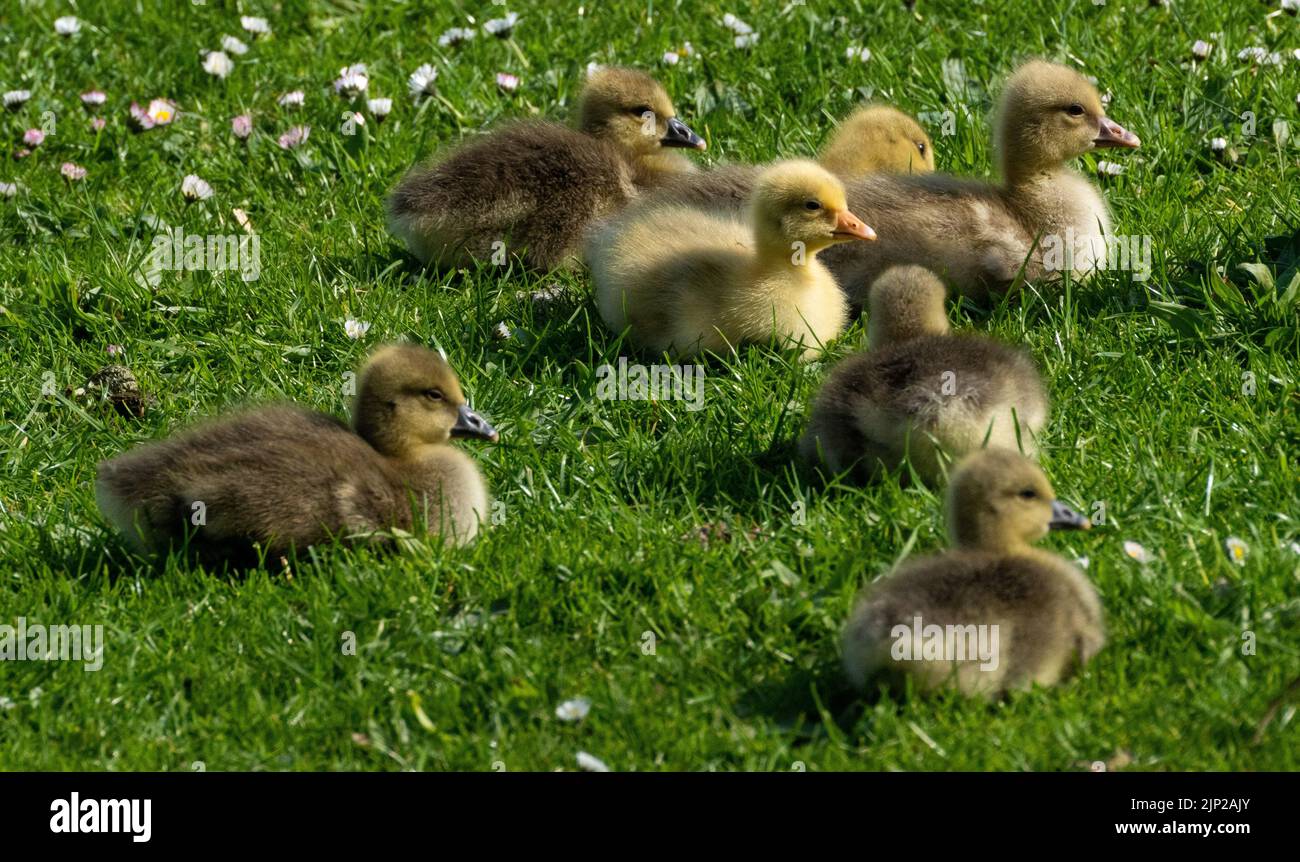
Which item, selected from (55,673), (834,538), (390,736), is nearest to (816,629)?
(834,538)

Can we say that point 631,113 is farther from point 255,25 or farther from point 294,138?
point 255,25

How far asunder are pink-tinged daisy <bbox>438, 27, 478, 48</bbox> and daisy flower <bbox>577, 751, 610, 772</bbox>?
4987 mm

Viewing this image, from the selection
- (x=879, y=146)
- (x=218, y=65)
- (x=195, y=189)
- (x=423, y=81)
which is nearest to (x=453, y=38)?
(x=423, y=81)

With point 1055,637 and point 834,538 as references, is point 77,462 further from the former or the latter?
point 1055,637

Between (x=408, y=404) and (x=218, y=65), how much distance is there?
3.89 meters

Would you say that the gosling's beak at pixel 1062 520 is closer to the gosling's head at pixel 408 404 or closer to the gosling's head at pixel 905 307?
the gosling's head at pixel 905 307

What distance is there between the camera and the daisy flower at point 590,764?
3885 mm

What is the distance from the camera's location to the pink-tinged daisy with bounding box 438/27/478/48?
26.7 feet

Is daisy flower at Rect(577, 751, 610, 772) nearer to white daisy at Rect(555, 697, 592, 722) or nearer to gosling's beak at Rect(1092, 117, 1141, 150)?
white daisy at Rect(555, 697, 592, 722)

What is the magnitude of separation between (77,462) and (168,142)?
2.63 m

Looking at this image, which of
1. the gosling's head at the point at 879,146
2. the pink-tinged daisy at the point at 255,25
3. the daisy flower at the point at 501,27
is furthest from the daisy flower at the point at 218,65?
the gosling's head at the point at 879,146

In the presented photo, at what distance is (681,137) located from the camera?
687 centimetres

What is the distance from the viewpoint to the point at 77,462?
5.51 m

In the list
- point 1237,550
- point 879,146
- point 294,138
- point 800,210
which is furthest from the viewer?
point 294,138
